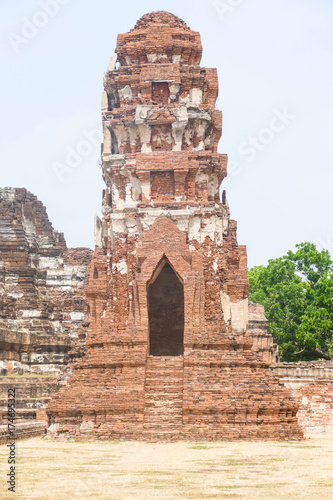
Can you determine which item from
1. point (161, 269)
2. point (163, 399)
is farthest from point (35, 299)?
point (163, 399)

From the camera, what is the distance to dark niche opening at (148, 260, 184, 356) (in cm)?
2036

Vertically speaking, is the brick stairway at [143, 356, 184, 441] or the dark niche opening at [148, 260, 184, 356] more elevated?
the dark niche opening at [148, 260, 184, 356]

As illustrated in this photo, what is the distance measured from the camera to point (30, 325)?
24.0 m

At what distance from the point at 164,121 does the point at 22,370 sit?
9.04 m

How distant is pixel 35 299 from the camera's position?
2488cm

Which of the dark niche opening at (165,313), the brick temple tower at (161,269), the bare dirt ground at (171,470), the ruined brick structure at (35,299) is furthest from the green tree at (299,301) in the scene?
the bare dirt ground at (171,470)

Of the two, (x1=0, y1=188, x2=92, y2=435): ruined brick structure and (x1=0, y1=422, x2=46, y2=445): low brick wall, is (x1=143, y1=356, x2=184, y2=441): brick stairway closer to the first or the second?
(x1=0, y1=422, x2=46, y2=445): low brick wall

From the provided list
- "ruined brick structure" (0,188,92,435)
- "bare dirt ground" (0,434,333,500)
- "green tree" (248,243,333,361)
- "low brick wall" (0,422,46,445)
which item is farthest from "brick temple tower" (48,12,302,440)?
"green tree" (248,243,333,361)

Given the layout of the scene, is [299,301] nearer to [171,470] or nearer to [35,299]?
[35,299]

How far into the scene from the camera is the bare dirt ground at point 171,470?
25.8 feet

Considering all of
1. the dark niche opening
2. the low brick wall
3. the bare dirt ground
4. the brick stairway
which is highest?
the dark niche opening

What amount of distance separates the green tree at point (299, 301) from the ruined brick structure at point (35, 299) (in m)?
12.8

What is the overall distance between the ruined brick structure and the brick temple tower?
387cm

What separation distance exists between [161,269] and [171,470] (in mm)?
7646
